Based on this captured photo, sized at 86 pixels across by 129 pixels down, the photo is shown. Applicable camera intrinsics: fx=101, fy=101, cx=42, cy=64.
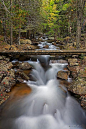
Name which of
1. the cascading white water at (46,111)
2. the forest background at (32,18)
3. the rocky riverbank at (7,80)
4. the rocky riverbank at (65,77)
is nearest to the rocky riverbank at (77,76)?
the rocky riverbank at (65,77)

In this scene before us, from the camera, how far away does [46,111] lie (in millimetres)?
5344

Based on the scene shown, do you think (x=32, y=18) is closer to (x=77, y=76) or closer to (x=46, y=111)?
(x=77, y=76)

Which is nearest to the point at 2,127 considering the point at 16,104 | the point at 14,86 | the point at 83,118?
the point at 16,104

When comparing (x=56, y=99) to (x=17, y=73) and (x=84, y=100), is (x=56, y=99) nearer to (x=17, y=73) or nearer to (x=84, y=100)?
(x=84, y=100)

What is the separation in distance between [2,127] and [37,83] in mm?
3932

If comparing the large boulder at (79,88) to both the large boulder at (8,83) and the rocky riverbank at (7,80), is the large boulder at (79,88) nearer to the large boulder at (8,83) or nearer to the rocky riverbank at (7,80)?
the rocky riverbank at (7,80)

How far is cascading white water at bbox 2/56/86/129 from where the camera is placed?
15.2ft

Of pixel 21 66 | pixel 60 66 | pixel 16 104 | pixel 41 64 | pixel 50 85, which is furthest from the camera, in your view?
pixel 41 64

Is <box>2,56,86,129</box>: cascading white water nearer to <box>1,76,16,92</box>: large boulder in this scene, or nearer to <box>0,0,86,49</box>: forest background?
<box>1,76,16,92</box>: large boulder

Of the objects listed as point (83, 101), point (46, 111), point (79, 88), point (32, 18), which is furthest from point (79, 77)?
point (32, 18)

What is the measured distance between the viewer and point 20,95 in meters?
6.29

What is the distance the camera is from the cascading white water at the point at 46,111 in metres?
4.64

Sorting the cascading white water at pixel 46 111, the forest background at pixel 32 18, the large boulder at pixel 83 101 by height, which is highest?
the forest background at pixel 32 18

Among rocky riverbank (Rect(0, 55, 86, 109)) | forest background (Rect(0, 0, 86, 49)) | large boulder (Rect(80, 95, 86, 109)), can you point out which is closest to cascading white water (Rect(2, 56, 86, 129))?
large boulder (Rect(80, 95, 86, 109))
